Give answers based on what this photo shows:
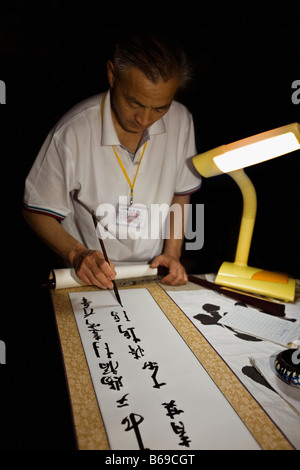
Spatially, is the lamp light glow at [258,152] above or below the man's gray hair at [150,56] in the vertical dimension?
below

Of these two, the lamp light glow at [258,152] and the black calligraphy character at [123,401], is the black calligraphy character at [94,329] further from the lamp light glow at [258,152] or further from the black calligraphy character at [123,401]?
the lamp light glow at [258,152]

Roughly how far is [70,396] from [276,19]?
120 inches

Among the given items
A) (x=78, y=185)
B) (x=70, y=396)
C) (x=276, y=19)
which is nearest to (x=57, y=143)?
(x=78, y=185)

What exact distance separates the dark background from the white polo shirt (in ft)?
2.69

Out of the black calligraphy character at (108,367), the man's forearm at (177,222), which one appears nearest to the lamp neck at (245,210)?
the man's forearm at (177,222)

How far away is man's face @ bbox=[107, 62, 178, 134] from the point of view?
146 centimetres

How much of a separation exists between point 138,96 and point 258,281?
3.38 ft

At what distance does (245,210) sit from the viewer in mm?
1792

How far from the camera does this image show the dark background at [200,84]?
2652 millimetres

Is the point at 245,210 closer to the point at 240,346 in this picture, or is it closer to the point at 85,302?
the point at 240,346

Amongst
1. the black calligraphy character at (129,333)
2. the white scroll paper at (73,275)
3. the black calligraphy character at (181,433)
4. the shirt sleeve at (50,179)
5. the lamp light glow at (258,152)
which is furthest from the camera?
the shirt sleeve at (50,179)

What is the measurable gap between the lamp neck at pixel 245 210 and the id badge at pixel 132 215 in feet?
1.72

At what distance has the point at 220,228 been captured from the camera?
2992mm

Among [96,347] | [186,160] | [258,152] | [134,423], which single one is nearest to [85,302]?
[96,347]
